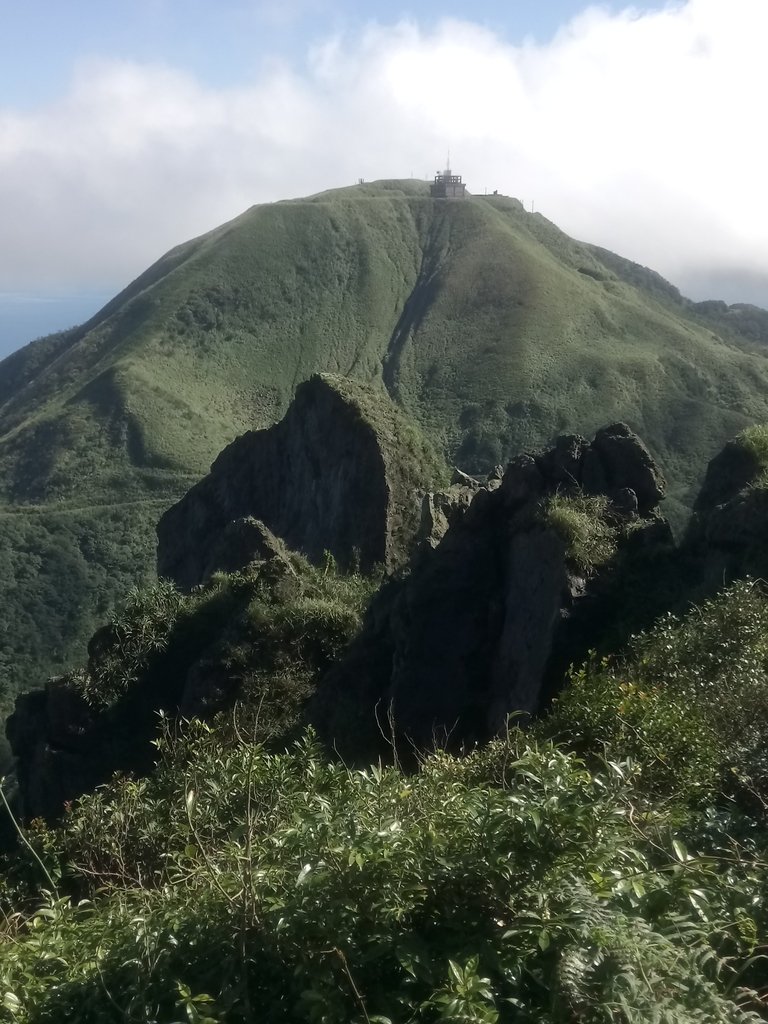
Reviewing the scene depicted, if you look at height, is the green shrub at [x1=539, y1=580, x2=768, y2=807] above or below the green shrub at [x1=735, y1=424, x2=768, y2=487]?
below

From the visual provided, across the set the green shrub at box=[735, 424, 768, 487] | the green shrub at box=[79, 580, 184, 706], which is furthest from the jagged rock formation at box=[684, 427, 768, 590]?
the green shrub at box=[79, 580, 184, 706]

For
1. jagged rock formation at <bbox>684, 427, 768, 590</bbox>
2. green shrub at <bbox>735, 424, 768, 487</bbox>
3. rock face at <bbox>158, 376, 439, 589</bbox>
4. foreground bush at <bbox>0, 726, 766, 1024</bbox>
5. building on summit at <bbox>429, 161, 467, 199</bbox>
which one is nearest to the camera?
foreground bush at <bbox>0, 726, 766, 1024</bbox>

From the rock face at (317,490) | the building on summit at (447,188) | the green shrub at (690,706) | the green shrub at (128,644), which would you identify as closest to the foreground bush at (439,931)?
the green shrub at (690,706)

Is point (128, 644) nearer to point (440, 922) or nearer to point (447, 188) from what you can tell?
point (440, 922)

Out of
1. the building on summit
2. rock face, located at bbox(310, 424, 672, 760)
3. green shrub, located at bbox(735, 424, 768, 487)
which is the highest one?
the building on summit

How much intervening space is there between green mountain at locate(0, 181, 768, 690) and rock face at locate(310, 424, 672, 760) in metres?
41.3

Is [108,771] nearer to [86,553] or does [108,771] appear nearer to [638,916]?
[638,916]

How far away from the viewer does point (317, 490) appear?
3438 centimetres

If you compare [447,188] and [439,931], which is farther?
[447,188]

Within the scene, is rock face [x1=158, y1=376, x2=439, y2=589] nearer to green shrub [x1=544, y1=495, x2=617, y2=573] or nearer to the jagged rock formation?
green shrub [x1=544, y1=495, x2=617, y2=573]

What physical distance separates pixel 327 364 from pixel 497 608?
103 meters

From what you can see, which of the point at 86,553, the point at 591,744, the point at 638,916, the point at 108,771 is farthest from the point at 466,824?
the point at 86,553

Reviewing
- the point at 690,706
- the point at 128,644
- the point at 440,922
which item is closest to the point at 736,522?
the point at 690,706

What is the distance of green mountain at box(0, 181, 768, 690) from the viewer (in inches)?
2837
